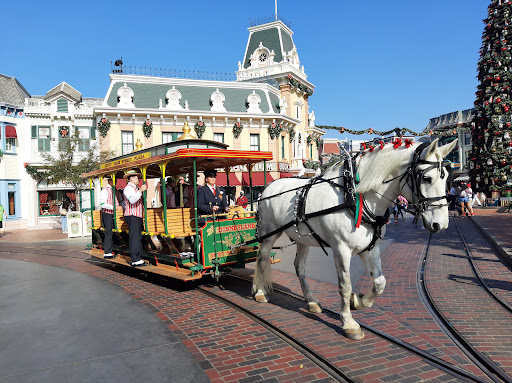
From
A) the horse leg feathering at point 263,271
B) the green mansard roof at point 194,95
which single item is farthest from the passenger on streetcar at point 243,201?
the green mansard roof at point 194,95

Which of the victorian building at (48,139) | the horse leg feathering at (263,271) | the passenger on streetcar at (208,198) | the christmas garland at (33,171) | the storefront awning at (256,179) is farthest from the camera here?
the storefront awning at (256,179)

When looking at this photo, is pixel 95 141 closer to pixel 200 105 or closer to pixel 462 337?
pixel 200 105

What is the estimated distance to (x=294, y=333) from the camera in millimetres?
4520

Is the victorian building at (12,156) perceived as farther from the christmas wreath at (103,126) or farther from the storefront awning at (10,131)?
the christmas wreath at (103,126)

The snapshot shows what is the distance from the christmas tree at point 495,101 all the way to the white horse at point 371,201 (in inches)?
852

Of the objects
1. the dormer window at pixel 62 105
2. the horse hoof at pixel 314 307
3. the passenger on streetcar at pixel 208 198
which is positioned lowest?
the horse hoof at pixel 314 307

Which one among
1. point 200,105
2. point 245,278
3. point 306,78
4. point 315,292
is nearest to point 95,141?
point 200,105

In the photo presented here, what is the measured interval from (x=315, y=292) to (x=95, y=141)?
22992 millimetres

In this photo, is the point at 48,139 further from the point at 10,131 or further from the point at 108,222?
the point at 108,222

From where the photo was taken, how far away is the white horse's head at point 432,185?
12.9 feet

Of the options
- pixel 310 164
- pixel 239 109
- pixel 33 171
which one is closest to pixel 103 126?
pixel 33 171

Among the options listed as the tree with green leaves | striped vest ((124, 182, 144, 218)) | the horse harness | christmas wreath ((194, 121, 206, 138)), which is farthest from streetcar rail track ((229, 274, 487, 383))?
christmas wreath ((194, 121, 206, 138))

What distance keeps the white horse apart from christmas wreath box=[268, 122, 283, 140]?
22907mm

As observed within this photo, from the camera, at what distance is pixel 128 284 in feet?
25.0
